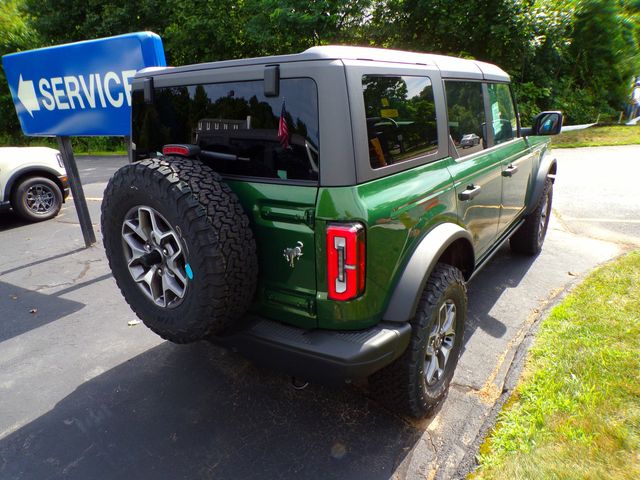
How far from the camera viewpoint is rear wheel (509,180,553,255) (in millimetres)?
4613

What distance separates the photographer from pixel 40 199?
276 inches

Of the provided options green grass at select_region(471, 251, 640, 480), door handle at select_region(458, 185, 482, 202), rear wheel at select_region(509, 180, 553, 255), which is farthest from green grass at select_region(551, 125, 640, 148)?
door handle at select_region(458, 185, 482, 202)

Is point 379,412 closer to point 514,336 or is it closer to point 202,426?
point 202,426

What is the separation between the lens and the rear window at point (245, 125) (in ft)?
6.45

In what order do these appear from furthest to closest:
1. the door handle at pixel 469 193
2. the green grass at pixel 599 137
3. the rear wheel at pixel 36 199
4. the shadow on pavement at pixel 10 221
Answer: the green grass at pixel 599 137, the shadow on pavement at pixel 10 221, the rear wheel at pixel 36 199, the door handle at pixel 469 193

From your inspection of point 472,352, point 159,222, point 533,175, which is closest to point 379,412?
point 472,352

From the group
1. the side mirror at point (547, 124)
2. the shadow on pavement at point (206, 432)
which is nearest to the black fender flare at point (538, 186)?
the side mirror at point (547, 124)

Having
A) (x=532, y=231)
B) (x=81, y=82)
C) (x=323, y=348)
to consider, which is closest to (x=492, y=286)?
(x=532, y=231)

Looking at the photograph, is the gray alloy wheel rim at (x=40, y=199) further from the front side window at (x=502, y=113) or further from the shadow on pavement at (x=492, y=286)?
the front side window at (x=502, y=113)

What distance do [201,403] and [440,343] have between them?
149 cm

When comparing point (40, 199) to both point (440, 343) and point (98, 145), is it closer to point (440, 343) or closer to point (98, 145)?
point (440, 343)

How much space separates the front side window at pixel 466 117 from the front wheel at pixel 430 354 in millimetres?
900

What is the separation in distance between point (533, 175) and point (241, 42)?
1616 centimetres

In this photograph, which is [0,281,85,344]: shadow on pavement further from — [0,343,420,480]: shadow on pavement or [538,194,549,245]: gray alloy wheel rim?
[538,194,549,245]: gray alloy wheel rim
